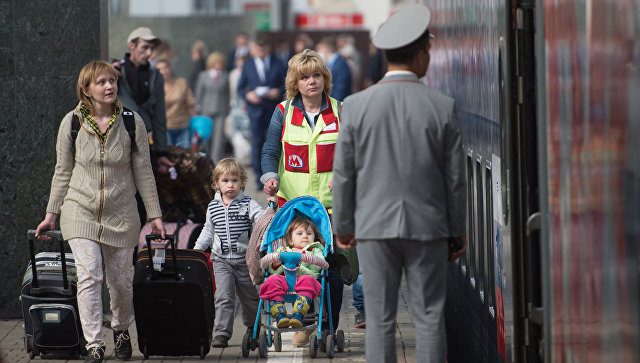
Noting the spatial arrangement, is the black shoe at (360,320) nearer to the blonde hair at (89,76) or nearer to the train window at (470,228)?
the train window at (470,228)

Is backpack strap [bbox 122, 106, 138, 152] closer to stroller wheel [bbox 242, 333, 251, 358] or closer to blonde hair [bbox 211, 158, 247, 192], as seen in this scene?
blonde hair [bbox 211, 158, 247, 192]

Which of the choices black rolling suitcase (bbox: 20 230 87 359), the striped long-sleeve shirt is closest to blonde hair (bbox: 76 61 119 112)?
black rolling suitcase (bbox: 20 230 87 359)

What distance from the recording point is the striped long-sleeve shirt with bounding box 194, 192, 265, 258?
7473 mm

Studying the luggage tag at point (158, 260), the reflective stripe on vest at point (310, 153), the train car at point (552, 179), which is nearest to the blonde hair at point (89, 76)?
the luggage tag at point (158, 260)

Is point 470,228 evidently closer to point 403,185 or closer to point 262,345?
point 262,345

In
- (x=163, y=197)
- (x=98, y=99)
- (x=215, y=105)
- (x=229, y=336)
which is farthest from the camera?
(x=215, y=105)

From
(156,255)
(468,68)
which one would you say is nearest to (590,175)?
(468,68)

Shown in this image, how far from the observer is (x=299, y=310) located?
6.97 meters

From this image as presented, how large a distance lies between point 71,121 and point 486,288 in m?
2.74

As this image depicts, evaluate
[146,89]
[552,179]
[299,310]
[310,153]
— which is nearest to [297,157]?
[310,153]

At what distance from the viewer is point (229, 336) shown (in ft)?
24.9

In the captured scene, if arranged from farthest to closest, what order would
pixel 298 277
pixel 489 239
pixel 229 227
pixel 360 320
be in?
pixel 360 320 → pixel 229 227 → pixel 298 277 → pixel 489 239

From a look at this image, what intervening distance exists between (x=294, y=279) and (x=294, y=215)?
0.42 m

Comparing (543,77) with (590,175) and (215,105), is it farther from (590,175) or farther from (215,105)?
(215,105)
